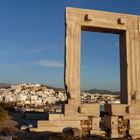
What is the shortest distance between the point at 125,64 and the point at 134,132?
350 cm

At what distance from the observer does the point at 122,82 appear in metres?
16.1

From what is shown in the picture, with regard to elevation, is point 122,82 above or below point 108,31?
below

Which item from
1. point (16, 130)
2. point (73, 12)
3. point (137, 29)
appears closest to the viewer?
point (16, 130)

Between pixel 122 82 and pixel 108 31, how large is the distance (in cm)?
287

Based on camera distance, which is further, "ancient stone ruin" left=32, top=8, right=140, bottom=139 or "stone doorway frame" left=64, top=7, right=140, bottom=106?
"stone doorway frame" left=64, top=7, right=140, bottom=106

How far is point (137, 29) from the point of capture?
16.2m

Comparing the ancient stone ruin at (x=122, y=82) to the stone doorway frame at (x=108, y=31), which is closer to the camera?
the ancient stone ruin at (x=122, y=82)

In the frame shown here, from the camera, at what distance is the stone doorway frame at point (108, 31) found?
1475 cm

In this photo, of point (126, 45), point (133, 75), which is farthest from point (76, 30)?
point (133, 75)

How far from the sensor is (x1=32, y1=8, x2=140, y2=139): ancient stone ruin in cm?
1448

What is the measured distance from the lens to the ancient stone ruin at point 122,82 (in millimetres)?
14484

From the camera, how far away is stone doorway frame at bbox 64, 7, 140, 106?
14.8 metres

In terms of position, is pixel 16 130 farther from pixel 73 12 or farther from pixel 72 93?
pixel 73 12

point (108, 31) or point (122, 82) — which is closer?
point (122, 82)
